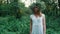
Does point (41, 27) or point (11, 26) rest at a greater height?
point (41, 27)

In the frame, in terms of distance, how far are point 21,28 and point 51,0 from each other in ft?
17.8

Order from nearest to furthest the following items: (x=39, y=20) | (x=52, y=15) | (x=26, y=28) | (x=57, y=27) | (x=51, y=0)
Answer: (x=39, y=20), (x=26, y=28), (x=57, y=27), (x=52, y=15), (x=51, y=0)

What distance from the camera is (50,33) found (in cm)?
923

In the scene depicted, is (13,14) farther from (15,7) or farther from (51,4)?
(51,4)

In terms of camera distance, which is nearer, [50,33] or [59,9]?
[50,33]

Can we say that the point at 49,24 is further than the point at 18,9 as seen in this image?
No

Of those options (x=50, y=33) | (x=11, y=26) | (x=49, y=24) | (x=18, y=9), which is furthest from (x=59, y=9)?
(x=50, y=33)

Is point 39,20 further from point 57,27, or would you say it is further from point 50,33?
point 57,27

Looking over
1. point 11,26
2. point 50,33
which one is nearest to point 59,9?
point 11,26

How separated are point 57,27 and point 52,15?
3424 mm

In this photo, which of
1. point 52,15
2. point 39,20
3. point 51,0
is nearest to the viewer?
point 39,20

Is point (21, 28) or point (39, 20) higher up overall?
point (39, 20)

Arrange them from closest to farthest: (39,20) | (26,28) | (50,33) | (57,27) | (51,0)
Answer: (39,20)
(50,33)
(26,28)
(57,27)
(51,0)

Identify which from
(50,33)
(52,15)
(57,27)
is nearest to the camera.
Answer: (50,33)
